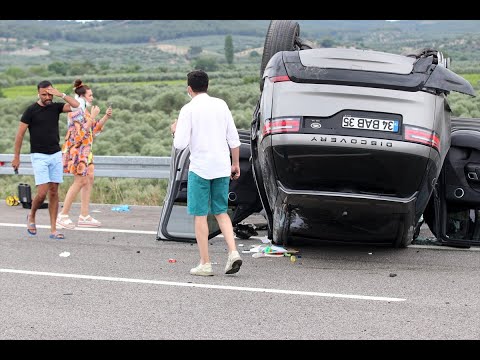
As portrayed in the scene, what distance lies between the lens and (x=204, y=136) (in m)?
8.43

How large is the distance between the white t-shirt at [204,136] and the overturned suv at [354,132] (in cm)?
45

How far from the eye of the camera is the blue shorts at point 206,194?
27.9ft

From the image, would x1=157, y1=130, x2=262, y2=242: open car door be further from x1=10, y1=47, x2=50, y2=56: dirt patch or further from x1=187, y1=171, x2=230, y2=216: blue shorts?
x1=10, y1=47, x2=50, y2=56: dirt patch

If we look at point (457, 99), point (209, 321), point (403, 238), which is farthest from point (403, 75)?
point (457, 99)

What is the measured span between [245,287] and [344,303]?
97 cm

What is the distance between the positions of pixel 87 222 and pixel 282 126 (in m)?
3.97

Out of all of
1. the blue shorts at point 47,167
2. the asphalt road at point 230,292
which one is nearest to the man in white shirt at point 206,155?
the asphalt road at point 230,292

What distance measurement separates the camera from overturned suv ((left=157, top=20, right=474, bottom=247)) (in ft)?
27.4

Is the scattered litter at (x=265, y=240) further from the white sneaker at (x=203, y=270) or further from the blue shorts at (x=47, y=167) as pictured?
the blue shorts at (x=47, y=167)

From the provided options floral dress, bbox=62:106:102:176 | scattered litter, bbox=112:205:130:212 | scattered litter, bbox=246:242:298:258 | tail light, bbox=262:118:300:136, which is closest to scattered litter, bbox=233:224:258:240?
scattered litter, bbox=246:242:298:258

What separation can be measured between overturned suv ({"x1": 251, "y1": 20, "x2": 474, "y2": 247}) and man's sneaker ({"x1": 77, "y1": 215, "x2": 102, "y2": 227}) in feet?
11.0

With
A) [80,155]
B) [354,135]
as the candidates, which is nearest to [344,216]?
[354,135]

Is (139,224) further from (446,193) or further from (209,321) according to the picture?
(209,321)

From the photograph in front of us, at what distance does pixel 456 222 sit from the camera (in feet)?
32.7
